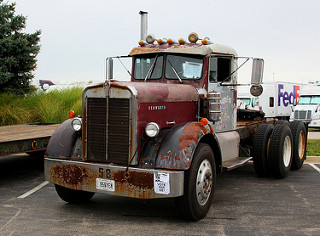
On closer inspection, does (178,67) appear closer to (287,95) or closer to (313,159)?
(313,159)

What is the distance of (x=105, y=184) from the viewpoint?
529 cm

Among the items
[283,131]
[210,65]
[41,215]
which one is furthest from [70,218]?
[283,131]

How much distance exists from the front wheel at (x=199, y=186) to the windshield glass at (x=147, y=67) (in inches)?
69.8

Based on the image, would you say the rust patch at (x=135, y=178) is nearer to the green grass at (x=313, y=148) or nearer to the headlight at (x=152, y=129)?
the headlight at (x=152, y=129)

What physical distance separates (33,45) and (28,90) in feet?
6.13

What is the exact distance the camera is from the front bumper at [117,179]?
5.00 m

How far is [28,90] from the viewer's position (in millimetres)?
17344

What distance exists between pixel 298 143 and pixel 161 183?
16.7 feet

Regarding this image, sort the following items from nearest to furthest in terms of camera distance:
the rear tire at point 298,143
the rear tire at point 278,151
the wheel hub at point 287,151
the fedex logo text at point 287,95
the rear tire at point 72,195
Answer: the rear tire at point 72,195
the rear tire at point 278,151
the wheel hub at point 287,151
the rear tire at point 298,143
the fedex logo text at point 287,95

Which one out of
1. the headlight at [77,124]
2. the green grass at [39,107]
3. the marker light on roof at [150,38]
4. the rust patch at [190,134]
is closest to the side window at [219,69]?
the marker light on roof at [150,38]

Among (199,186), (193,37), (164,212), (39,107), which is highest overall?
(193,37)

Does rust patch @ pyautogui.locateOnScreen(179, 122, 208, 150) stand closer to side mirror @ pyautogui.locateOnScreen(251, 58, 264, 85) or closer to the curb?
side mirror @ pyautogui.locateOnScreen(251, 58, 264, 85)

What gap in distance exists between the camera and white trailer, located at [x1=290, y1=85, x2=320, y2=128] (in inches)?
882

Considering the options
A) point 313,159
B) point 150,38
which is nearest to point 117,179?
point 150,38
